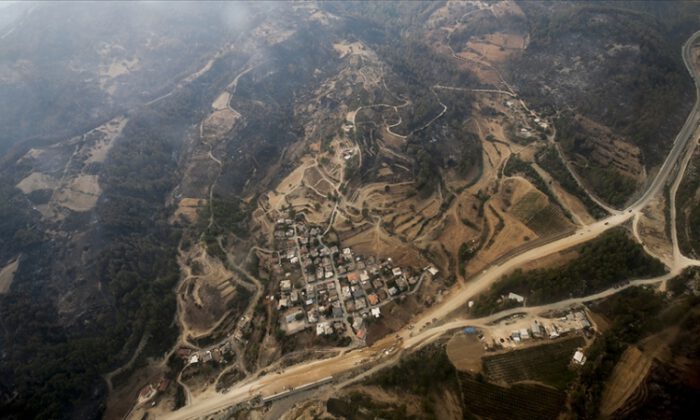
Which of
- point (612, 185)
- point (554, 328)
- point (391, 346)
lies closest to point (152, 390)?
point (391, 346)

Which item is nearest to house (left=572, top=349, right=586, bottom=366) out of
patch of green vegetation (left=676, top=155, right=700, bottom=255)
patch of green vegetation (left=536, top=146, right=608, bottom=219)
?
patch of green vegetation (left=676, top=155, right=700, bottom=255)

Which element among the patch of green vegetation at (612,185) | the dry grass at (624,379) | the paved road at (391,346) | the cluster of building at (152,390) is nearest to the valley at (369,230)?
the dry grass at (624,379)

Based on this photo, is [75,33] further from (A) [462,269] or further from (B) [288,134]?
(A) [462,269]

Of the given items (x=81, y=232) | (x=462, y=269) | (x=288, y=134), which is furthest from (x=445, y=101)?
(x=81, y=232)

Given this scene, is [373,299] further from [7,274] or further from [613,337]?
[7,274]

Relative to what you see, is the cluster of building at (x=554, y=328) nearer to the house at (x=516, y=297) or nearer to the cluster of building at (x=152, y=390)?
the house at (x=516, y=297)
